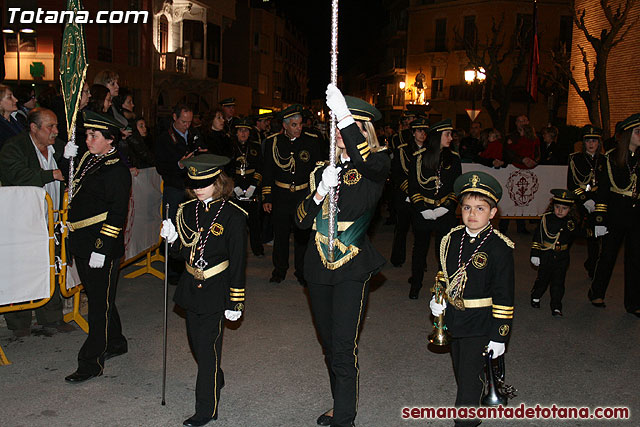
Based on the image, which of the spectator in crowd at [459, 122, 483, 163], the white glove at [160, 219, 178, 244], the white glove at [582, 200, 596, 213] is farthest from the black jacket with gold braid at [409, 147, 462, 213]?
the spectator in crowd at [459, 122, 483, 163]

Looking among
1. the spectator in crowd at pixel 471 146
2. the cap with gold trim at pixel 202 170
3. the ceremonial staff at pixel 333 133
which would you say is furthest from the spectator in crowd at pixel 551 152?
the cap with gold trim at pixel 202 170

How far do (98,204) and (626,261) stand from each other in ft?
20.5

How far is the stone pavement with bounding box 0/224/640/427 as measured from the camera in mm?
5137

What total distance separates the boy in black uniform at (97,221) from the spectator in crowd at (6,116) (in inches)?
103

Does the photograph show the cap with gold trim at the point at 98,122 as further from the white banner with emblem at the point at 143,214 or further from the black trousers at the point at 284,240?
the black trousers at the point at 284,240

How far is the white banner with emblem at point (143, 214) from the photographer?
8.76 m

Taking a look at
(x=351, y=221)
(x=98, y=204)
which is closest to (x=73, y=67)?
(x=98, y=204)

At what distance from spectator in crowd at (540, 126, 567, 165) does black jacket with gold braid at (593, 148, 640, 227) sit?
726 cm

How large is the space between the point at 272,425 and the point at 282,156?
4.77m

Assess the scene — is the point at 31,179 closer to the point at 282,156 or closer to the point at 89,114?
the point at 89,114

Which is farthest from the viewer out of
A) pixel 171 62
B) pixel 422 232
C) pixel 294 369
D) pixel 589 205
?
pixel 171 62

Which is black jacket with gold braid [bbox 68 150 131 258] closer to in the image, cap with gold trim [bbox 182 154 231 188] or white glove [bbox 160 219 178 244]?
white glove [bbox 160 219 178 244]

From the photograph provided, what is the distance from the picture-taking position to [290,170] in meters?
9.05

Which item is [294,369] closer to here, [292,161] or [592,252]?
[292,161]
